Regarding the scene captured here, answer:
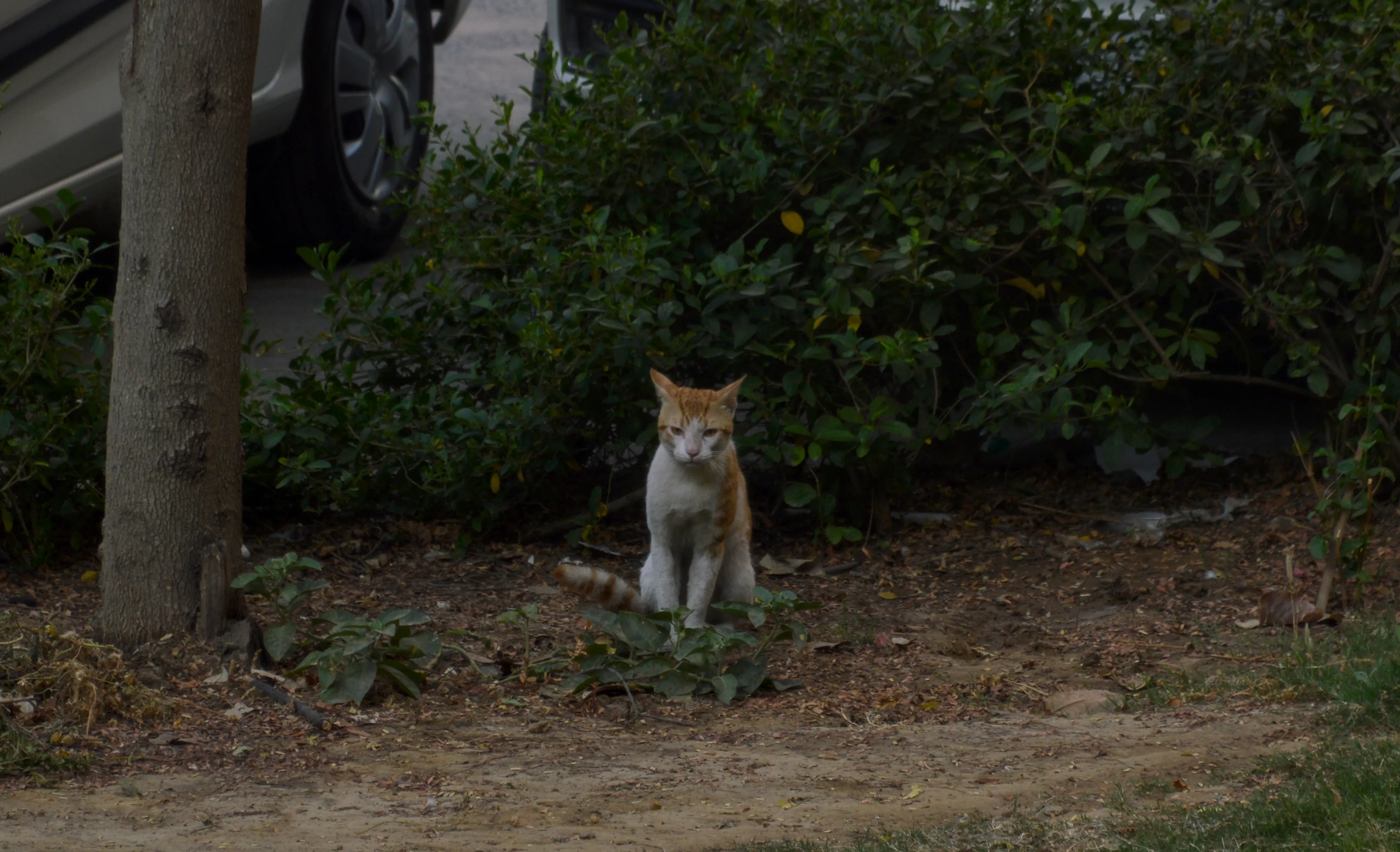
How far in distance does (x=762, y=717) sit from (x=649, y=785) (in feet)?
2.14

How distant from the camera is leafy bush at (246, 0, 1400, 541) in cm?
503

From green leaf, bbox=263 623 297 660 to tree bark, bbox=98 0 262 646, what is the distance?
13cm

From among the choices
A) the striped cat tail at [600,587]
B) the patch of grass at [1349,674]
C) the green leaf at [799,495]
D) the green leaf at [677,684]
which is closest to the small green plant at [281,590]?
the striped cat tail at [600,587]

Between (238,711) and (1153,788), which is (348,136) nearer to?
(238,711)

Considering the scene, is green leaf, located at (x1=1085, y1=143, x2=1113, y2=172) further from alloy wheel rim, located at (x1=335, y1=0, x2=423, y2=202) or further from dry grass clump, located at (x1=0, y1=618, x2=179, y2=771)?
alloy wheel rim, located at (x1=335, y1=0, x2=423, y2=202)

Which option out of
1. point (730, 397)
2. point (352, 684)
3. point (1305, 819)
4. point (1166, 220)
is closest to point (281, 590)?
point (352, 684)

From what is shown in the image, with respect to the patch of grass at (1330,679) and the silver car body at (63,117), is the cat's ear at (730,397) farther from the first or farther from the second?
the silver car body at (63,117)

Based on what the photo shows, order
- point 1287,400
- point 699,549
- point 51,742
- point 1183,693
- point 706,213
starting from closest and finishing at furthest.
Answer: point 51,742 < point 1183,693 < point 699,549 < point 706,213 < point 1287,400

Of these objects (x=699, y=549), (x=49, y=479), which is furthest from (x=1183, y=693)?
(x=49, y=479)

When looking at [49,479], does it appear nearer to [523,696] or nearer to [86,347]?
[86,347]

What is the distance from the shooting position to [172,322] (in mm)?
3840

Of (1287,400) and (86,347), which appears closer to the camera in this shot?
(86,347)

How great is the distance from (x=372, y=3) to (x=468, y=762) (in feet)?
16.8

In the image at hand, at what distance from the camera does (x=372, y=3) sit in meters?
7.37
